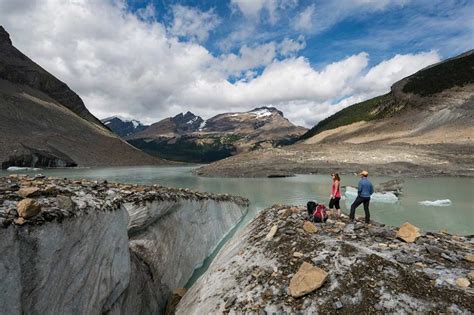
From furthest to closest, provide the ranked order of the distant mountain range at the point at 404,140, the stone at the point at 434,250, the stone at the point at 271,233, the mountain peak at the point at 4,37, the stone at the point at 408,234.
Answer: the mountain peak at the point at 4,37 < the distant mountain range at the point at 404,140 < the stone at the point at 271,233 < the stone at the point at 408,234 < the stone at the point at 434,250

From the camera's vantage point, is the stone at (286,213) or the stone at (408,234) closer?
the stone at (408,234)

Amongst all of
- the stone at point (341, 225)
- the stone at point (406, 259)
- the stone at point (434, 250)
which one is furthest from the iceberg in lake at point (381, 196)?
the stone at point (406, 259)

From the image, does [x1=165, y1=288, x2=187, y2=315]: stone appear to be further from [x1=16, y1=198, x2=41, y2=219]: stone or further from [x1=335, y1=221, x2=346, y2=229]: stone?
[x1=16, y1=198, x2=41, y2=219]: stone

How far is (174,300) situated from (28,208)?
6904mm

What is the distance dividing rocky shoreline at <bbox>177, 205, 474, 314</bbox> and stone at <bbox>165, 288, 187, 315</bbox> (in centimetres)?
40

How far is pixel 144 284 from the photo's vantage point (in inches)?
431

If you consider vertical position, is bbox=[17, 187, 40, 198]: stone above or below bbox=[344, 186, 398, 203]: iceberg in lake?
above

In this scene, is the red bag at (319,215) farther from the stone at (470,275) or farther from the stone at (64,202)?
the stone at (64,202)

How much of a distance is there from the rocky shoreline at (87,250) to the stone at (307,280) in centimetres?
459

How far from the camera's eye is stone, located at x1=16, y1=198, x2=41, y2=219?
21.3 feet

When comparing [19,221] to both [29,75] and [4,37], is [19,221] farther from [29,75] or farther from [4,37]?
[4,37]

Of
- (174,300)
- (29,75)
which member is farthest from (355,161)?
(29,75)

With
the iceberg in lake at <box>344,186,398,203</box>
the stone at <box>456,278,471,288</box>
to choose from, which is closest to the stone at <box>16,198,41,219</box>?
the stone at <box>456,278,471,288</box>

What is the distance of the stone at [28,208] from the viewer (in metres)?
6.48
